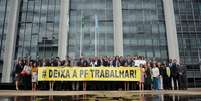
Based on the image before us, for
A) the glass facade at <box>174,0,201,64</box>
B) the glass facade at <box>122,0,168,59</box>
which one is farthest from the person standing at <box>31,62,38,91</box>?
the glass facade at <box>174,0,201,64</box>

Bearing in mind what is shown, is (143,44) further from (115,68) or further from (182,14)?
(115,68)

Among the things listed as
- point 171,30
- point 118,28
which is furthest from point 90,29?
point 171,30

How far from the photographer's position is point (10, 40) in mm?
42000

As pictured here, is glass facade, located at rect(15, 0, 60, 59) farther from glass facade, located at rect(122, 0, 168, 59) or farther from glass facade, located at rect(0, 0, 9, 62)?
glass facade, located at rect(122, 0, 168, 59)

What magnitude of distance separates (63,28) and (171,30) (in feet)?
50.1

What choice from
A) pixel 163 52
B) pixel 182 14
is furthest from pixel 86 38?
pixel 182 14

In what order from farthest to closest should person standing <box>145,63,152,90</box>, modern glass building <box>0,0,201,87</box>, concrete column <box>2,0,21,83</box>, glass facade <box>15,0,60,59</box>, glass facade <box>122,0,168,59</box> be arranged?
glass facade <box>15,0,60,59</box>, concrete column <box>2,0,21,83</box>, glass facade <box>122,0,168,59</box>, modern glass building <box>0,0,201,87</box>, person standing <box>145,63,152,90</box>

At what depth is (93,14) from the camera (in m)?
42.0

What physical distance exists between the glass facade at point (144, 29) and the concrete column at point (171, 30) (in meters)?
0.98

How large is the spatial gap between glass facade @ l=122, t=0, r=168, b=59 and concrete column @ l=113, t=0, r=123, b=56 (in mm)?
933

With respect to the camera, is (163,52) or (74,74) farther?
(163,52)

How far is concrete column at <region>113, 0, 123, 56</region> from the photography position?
40.6 meters

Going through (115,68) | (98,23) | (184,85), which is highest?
(98,23)

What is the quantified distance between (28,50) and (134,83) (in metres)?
25.1
